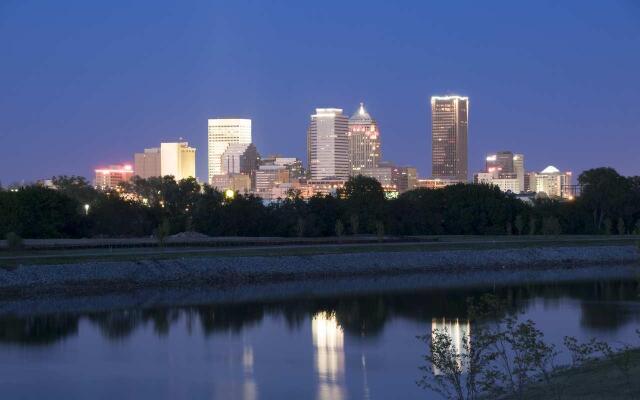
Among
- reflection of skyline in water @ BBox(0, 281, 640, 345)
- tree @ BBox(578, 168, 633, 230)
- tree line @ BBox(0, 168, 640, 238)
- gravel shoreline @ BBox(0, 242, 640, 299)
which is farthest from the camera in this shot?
tree @ BBox(578, 168, 633, 230)

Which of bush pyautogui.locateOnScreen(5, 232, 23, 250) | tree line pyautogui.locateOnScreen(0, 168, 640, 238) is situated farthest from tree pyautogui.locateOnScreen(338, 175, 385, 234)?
bush pyautogui.locateOnScreen(5, 232, 23, 250)

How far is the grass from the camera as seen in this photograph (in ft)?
174

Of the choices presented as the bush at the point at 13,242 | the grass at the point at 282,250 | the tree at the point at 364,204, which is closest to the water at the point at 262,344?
the grass at the point at 282,250

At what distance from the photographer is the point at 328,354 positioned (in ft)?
101

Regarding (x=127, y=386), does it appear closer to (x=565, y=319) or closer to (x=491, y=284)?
(x=565, y=319)

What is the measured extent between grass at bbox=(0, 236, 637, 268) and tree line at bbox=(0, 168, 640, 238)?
4.47 metres

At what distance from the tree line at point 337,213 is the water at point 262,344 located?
23981 mm

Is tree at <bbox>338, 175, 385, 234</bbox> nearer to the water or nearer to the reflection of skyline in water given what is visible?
the reflection of skyline in water

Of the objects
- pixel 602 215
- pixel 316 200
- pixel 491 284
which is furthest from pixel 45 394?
pixel 602 215

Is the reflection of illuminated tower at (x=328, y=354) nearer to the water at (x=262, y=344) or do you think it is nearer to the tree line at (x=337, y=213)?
the water at (x=262, y=344)

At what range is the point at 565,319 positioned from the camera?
38.9m

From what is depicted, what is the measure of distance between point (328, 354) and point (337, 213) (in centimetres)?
5611

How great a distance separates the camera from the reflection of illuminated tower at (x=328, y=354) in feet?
81.7

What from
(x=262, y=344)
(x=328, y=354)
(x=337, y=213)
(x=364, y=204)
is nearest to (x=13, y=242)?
(x=262, y=344)
